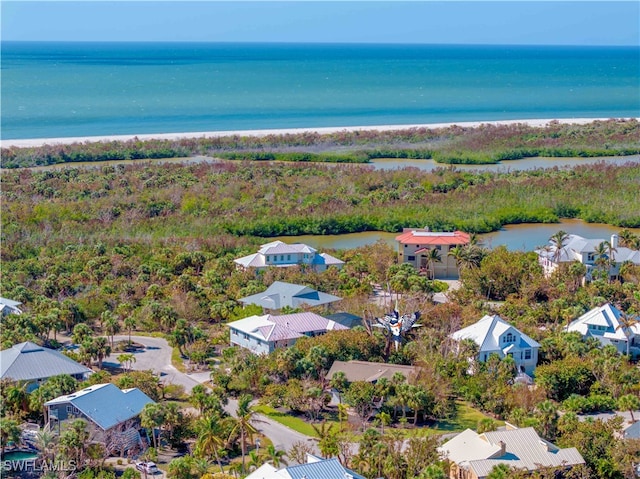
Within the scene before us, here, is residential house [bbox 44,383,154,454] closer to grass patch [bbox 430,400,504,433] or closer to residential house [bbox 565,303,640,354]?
grass patch [bbox 430,400,504,433]

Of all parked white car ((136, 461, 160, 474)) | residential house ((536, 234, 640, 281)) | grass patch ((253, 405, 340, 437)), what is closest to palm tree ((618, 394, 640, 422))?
grass patch ((253, 405, 340, 437))

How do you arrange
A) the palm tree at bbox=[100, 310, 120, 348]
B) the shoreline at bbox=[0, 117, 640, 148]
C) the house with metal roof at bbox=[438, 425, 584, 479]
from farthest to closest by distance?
the shoreline at bbox=[0, 117, 640, 148], the palm tree at bbox=[100, 310, 120, 348], the house with metal roof at bbox=[438, 425, 584, 479]

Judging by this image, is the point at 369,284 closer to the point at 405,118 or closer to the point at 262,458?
the point at 262,458

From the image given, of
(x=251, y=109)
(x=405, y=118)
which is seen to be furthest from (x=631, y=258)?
(x=251, y=109)

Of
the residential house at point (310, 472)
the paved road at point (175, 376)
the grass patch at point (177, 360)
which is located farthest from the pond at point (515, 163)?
the residential house at point (310, 472)

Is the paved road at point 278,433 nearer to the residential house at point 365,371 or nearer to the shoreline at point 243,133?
the residential house at point 365,371

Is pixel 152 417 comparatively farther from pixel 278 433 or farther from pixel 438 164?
pixel 438 164
